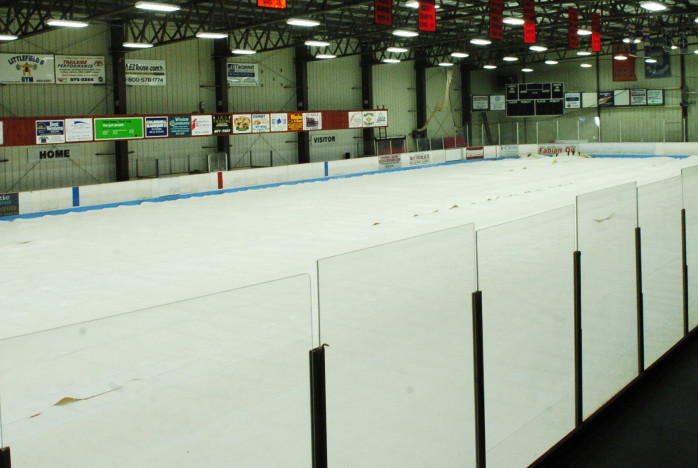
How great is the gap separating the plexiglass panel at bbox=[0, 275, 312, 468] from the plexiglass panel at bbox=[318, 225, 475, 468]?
0.68 feet

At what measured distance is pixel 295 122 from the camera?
1194 inches

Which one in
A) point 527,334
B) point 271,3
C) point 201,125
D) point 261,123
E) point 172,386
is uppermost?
point 271,3

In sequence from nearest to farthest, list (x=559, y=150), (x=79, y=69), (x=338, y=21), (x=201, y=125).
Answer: (x=79, y=69) < (x=201, y=125) < (x=338, y=21) < (x=559, y=150)

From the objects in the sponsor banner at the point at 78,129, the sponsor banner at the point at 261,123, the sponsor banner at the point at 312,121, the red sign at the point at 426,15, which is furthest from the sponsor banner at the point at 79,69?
the red sign at the point at 426,15

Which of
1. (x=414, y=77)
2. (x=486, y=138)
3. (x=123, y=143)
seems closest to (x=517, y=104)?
(x=486, y=138)

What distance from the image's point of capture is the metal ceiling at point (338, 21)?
21906 mm

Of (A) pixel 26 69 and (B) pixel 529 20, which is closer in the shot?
(B) pixel 529 20

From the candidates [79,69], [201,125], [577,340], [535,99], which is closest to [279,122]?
[201,125]

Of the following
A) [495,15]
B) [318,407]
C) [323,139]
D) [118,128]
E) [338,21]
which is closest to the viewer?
[318,407]

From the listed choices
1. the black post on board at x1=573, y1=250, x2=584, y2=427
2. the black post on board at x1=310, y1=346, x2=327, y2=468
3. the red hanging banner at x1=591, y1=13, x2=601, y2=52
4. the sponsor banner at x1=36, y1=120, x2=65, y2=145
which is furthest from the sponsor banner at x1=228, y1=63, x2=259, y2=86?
the black post on board at x1=310, y1=346, x2=327, y2=468

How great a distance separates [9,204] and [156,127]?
6692mm

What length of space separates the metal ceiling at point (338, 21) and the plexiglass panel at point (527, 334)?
16.1 meters

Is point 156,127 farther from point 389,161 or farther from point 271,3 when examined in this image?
point 389,161

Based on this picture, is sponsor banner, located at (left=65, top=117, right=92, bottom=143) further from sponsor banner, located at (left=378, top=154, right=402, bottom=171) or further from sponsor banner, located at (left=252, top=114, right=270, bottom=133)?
sponsor banner, located at (left=378, top=154, right=402, bottom=171)
